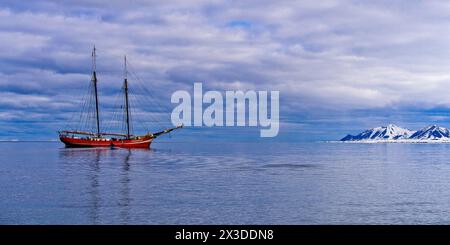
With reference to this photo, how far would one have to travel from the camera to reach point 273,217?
35719 mm

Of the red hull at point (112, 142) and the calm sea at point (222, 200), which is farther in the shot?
the red hull at point (112, 142)

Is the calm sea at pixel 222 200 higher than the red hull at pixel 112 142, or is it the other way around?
the red hull at pixel 112 142

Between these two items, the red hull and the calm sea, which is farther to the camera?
the red hull

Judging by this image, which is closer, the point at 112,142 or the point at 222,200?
the point at 222,200

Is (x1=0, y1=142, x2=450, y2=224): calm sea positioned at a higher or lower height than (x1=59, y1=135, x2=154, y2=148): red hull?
lower

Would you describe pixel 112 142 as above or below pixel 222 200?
above
